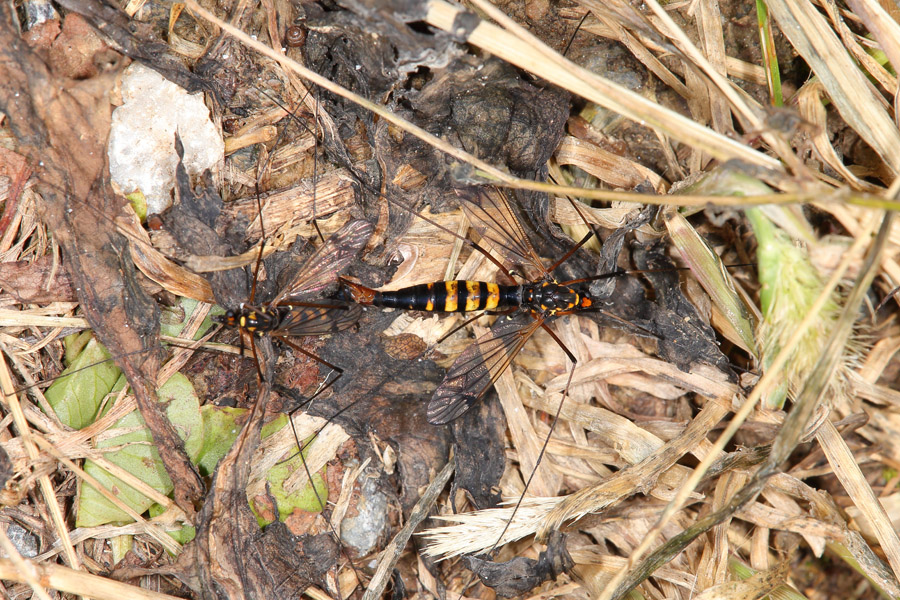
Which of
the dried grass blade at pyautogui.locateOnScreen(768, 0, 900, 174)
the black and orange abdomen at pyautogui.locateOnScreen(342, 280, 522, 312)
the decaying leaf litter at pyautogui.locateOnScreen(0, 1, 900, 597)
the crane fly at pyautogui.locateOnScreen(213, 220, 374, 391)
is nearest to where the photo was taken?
the dried grass blade at pyautogui.locateOnScreen(768, 0, 900, 174)

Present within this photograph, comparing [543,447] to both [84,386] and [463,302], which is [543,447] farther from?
[84,386]

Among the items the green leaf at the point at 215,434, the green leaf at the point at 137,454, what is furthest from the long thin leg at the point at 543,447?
the green leaf at the point at 137,454

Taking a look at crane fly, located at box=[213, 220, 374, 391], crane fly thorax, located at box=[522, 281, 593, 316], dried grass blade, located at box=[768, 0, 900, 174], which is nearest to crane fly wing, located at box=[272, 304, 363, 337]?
crane fly, located at box=[213, 220, 374, 391]

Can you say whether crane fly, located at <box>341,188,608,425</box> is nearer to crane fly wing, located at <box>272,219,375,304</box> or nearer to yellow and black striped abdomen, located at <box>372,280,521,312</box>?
yellow and black striped abdomen, located at <box>372,280,521,312</box>

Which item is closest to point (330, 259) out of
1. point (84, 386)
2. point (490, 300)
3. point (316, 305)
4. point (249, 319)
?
point (316, 305)

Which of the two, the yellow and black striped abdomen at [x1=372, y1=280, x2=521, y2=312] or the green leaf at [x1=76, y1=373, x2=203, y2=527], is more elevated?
the yellow and black striped abdomen at [x1=372, y1=280, x2=521, y2=312]

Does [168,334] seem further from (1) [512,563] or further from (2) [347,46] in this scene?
(1) [512,563]
